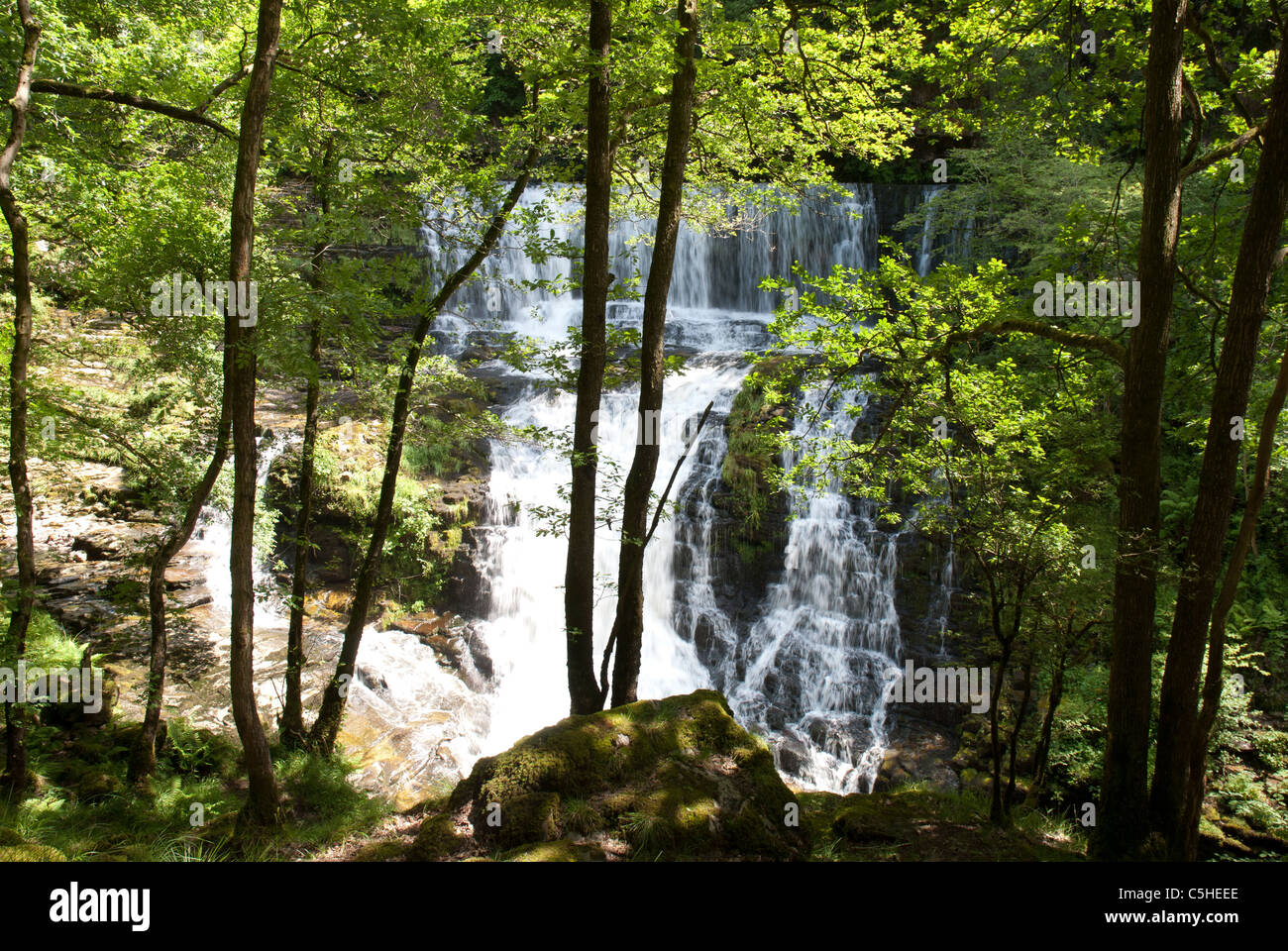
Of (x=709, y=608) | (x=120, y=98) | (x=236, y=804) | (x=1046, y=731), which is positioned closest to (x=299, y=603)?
(x=236, y=804)

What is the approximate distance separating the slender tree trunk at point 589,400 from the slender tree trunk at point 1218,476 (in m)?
4.46

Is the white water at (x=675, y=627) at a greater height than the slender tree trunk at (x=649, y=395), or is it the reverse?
the slender tree trunk at (x=649, y=395)

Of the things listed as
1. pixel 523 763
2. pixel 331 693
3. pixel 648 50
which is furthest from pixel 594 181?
pixel 331 693

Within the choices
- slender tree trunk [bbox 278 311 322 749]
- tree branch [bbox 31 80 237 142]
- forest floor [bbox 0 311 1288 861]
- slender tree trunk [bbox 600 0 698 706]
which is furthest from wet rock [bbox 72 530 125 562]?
slender tree trunk [bbox 600 0 698 706]

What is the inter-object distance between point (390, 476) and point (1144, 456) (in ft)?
23.5

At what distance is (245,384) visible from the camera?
5.12 meters

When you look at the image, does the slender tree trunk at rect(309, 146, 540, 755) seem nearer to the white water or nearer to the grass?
the grass

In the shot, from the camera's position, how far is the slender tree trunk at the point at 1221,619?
4.84 metres

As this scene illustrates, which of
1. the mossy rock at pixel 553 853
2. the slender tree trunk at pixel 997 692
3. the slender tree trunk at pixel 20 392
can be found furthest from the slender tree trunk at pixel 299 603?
the slender tree trunk at pixel 997 692

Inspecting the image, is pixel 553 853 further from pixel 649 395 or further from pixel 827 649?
pixel 827 649

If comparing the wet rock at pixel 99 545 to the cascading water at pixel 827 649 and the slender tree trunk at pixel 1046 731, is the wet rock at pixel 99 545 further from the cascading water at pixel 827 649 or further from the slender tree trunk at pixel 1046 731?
the slender tree trunk at pixel 1046 731

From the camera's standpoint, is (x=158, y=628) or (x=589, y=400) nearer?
(x=589, y=400)

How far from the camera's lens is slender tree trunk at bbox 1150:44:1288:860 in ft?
15.9

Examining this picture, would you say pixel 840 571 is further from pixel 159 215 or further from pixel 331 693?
pixel 159 215
